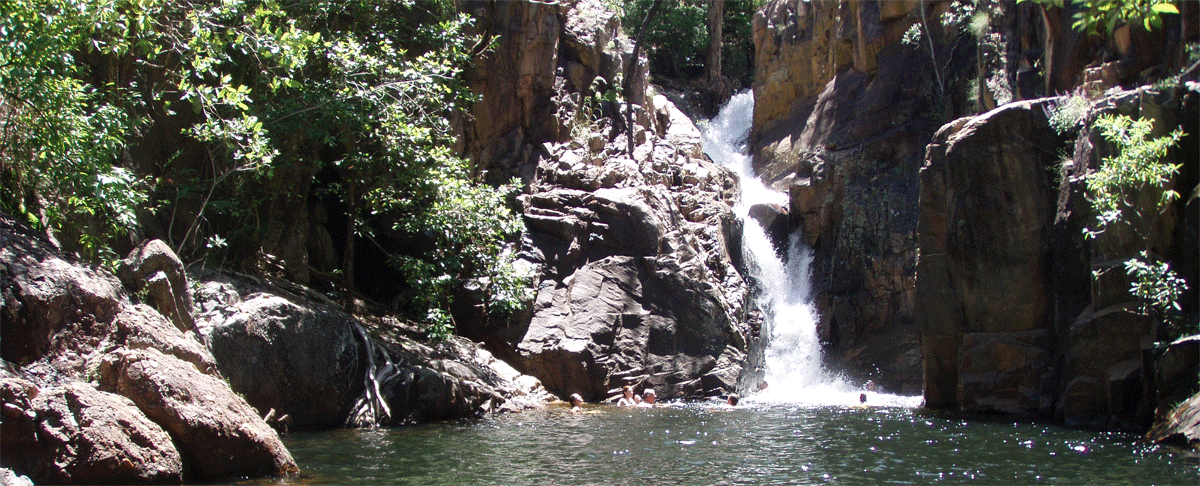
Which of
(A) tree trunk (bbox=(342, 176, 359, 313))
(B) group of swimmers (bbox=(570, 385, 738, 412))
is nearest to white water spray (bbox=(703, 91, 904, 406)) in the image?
(B) group of swimmers (bbox=(570, 385, 738, 412))

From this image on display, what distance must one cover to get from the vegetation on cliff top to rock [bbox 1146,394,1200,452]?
40.1 feet

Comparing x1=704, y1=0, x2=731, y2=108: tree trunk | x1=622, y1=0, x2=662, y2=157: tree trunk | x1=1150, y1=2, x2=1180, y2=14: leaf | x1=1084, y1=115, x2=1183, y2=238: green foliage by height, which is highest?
x1=704, y1=0, x2=731, y2=108: tree trunk

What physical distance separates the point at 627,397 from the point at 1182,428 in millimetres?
11244

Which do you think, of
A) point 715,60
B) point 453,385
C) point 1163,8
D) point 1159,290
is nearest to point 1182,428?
point 1159,290

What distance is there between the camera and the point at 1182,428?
446 inches

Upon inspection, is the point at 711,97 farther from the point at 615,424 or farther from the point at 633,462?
the point at 633,462

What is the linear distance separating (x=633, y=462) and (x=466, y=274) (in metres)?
10.5

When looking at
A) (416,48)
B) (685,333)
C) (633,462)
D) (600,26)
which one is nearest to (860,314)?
(685,333)

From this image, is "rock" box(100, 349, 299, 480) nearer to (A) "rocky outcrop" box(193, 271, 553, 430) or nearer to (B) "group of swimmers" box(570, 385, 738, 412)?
(A) "rocky outcrop" box(193, 271, 553, 430)

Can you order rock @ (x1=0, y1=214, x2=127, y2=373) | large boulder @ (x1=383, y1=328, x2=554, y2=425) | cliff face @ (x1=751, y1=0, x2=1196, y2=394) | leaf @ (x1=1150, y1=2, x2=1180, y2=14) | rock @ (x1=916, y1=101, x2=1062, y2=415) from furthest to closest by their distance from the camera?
cliff face @ (x1=751, y1=0, x2=1196, y2=394) < rock @ (x1=916, y1=101, x2=1062, y2=415) < large boulder @ (x1=383, y1=328, x2=554, y2=425) < rock @ (x1=0, y1=214, x2=127, y2=373) < leaf @ (x1=1150, y1=2, x2=1180, y2=14)

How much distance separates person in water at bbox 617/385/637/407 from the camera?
19.7 metres

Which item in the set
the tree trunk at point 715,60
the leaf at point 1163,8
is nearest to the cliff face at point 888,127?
the tree trunk at point 715,60

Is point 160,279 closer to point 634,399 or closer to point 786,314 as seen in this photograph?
point 634,399

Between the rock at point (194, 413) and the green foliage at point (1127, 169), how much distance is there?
12986 mm
